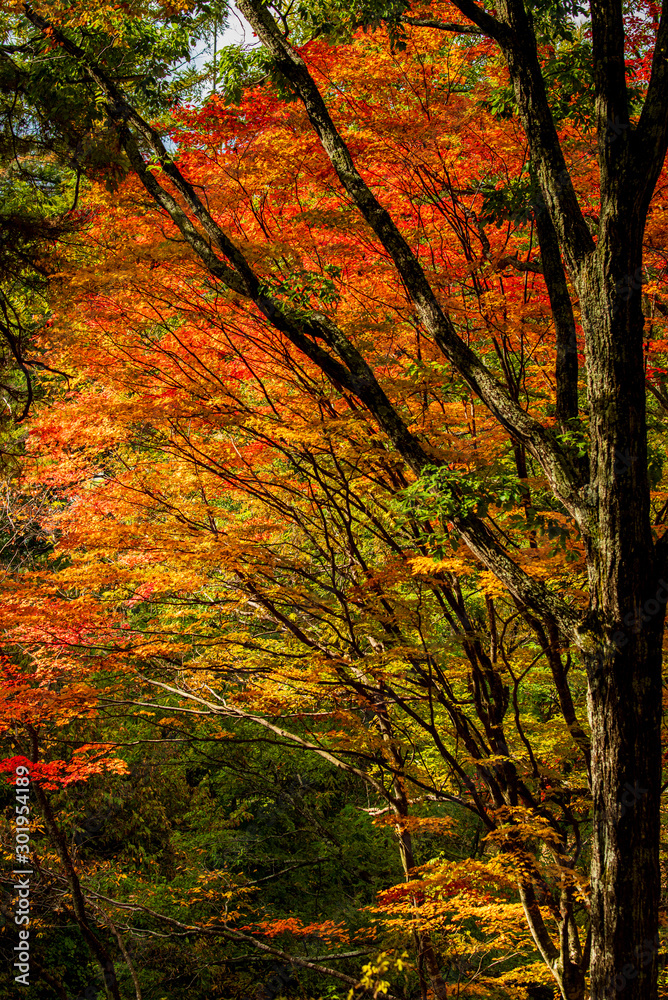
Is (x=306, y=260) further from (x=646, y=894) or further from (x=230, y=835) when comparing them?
(x=230, y=835)

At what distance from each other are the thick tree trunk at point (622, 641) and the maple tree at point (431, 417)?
1cm

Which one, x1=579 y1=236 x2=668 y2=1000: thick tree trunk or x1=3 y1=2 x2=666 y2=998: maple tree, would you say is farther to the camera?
x1=3 y1=2 x2=666 y2=998: maple tree

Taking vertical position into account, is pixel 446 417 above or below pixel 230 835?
above

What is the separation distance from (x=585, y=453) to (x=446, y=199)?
405cm

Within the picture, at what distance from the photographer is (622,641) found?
2.91 meters

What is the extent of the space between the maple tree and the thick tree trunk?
0.01m

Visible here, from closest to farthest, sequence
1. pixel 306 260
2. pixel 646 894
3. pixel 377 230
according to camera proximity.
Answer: pixel 646 894 → pixel 377 230 → pixel 306 260

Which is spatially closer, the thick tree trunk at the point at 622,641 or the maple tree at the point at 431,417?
the thick tree trunk at the point at 622,641

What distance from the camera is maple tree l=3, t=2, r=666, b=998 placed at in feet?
9.75

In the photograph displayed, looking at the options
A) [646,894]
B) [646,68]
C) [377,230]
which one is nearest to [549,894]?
[646,894]

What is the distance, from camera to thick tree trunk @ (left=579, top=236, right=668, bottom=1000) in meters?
2.82

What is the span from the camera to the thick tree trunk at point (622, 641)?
282 centimetres

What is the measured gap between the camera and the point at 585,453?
349 cm

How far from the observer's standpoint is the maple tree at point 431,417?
2973 millimetres
